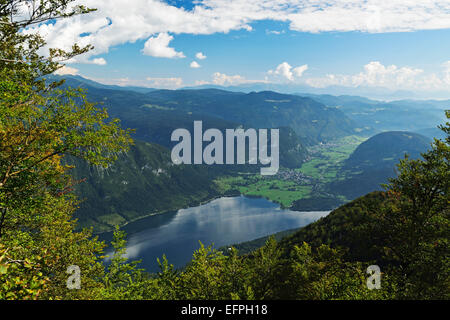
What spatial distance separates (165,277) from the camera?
22328 mm

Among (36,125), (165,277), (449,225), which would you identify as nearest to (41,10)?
(36,125)

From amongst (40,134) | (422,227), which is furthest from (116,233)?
(422,227)

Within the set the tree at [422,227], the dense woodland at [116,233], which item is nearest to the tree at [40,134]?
the dense woodland at [116,233]

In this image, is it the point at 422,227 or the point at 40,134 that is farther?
the point at 422,227

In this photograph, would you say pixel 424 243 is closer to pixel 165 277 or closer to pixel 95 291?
pixel 165 277

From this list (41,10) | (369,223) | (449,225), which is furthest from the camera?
(369,223)

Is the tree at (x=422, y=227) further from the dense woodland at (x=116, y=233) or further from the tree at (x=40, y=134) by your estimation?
the tree at (x=40, y=134)

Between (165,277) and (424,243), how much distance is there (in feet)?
71.4

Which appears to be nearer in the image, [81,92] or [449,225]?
[81,92]

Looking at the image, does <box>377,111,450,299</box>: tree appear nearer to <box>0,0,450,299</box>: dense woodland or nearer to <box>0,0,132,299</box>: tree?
<box>0,0,450,299</box>: dense woodland

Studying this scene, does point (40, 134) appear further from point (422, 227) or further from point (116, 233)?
point (422, 227)

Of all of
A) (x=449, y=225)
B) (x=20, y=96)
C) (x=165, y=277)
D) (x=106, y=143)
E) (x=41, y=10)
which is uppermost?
(x=41, y=10)

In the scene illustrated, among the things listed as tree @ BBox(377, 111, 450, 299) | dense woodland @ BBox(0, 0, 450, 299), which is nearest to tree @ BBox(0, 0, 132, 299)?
dense woodland @ BBox(0, 0, 450, 299)
